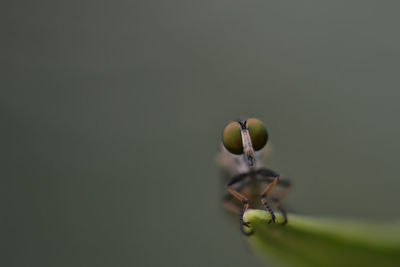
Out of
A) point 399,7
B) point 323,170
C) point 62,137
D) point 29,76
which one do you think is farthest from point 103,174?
point 399,7

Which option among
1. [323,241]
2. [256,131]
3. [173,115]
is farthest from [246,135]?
[173,115]

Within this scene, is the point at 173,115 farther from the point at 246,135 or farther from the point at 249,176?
the point at 246,135

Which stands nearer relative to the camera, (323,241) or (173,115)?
(323,241)

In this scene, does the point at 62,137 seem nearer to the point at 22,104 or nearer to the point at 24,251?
the point at 22,104

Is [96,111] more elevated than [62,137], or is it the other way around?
[96,111]

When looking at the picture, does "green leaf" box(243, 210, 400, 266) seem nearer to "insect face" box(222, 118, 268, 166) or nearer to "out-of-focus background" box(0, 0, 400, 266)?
"out-of-focus background" box(0, 0, 400, 266)

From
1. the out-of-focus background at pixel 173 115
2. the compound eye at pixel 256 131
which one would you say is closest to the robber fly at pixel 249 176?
the compound eye at pixel 256 131

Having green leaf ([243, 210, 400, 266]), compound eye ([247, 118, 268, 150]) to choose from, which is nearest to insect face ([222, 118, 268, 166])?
compound eye ([247, 118, 268, 150])
